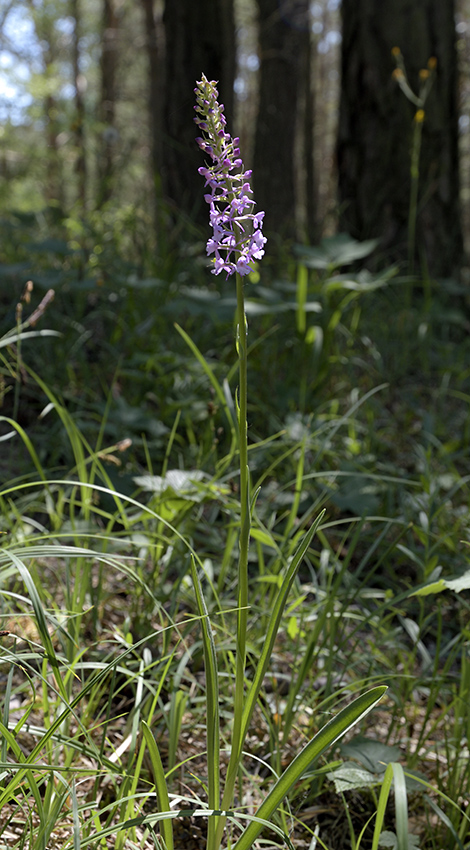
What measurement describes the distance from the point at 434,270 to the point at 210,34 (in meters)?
2.01

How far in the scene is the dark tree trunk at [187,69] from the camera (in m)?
3.69

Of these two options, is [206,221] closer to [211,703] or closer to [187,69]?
[187,69]

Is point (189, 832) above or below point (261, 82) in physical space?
below

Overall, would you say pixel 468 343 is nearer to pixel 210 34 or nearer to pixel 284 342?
pixel 284 342

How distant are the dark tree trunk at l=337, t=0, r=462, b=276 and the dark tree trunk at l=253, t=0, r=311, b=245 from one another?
373cm

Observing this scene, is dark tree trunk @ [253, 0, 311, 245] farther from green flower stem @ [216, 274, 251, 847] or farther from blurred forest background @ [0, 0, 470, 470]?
green flower stem @ [216, 274, 251, 847]

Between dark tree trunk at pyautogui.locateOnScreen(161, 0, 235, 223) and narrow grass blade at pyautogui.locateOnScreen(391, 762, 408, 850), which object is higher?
dark tree trunk at pyautogui.locateOnScreen(161, 0, 235, 223)

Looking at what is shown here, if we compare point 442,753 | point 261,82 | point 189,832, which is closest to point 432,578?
point 442,753

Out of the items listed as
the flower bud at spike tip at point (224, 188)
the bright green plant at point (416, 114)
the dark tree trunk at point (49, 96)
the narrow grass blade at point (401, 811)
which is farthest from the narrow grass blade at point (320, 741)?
the dark tree trunk at point (49, 96)

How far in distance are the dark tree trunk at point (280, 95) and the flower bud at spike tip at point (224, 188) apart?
6776 millimetres

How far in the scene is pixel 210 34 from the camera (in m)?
3.78

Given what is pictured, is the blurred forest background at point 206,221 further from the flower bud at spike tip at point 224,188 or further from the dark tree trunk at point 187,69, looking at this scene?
the flower bud at spike tip at point 224,188

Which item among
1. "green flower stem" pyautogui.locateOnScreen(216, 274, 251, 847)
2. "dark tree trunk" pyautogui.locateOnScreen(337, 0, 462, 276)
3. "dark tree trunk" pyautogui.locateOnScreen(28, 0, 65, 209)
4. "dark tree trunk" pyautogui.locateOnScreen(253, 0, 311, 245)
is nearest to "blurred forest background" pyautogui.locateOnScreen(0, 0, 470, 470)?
"dark tree trunk" pyautogui.locateOnScreen(337, 0, 462, 276)

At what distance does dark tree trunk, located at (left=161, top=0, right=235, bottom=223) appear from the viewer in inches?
145
